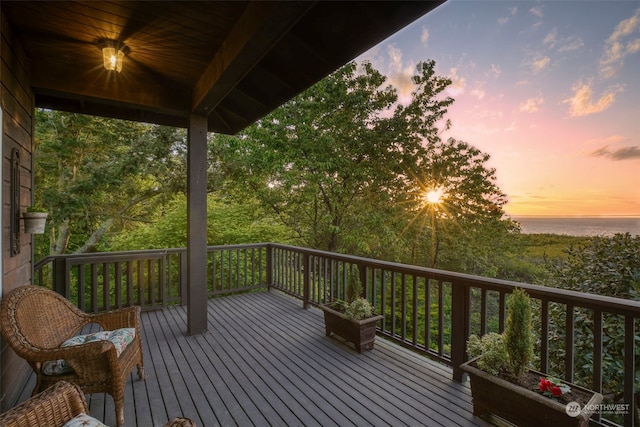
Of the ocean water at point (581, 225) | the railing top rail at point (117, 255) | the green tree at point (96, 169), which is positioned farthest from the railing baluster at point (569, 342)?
the green tree at point (96, 169)

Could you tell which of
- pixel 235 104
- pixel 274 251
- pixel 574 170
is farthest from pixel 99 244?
pixel 574 170

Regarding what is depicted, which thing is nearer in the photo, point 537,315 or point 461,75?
point 537,315

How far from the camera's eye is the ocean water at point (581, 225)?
10.8 feet

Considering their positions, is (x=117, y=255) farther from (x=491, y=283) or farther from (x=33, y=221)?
(x=491, y=283)

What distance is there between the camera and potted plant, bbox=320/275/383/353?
3.06 meters

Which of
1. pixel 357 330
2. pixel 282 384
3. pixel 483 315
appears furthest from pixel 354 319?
pixel 483 315

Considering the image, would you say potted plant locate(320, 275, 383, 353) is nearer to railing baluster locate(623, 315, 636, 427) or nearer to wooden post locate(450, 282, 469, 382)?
wooden post locate(450, 282, 469, 382)

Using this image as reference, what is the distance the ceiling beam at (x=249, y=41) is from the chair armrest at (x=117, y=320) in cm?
217

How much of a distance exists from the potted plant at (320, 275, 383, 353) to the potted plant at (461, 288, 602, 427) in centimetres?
114

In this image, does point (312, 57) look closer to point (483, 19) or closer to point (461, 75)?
point (483, 19)

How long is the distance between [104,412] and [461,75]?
9980 mm

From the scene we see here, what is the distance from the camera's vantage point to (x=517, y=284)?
84.7 inches

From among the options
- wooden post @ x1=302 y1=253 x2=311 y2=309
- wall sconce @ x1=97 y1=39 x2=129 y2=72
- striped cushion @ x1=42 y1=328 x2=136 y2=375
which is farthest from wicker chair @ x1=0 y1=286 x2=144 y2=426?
wooden post @ x1=302 y1=253 x2=311 y2=309

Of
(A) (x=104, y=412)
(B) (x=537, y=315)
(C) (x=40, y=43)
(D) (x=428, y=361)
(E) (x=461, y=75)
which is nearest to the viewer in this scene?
(A) (x=104, y=412)
